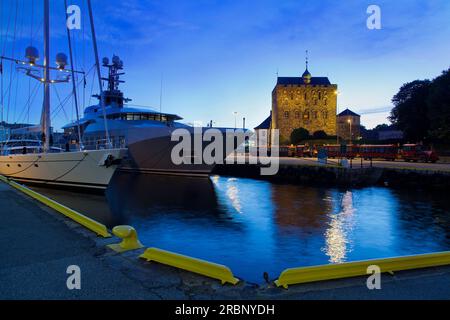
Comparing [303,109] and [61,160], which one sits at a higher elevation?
[303,109]

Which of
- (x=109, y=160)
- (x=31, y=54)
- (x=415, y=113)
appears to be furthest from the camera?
(x=415, y=113)

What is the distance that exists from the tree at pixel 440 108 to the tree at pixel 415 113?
5.47 m

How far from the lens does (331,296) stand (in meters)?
3.83

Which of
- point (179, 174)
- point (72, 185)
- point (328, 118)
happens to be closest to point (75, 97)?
point (72, 185)

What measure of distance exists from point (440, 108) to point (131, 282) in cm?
5039

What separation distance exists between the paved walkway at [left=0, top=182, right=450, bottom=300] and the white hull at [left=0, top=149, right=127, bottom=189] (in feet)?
40.5

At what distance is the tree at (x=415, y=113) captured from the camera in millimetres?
50594

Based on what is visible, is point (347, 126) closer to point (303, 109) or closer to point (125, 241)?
point (303, 109)

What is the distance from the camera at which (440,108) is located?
42969 mm

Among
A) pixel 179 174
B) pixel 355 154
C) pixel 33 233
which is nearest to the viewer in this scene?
pixel 33 233

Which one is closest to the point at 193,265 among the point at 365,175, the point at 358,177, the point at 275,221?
the point at 275,221

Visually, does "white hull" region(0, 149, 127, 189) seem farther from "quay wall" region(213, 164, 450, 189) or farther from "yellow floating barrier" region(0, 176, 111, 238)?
"quay wall" region(213, 164, 450, 189)

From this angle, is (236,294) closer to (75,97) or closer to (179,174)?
(75,97)
